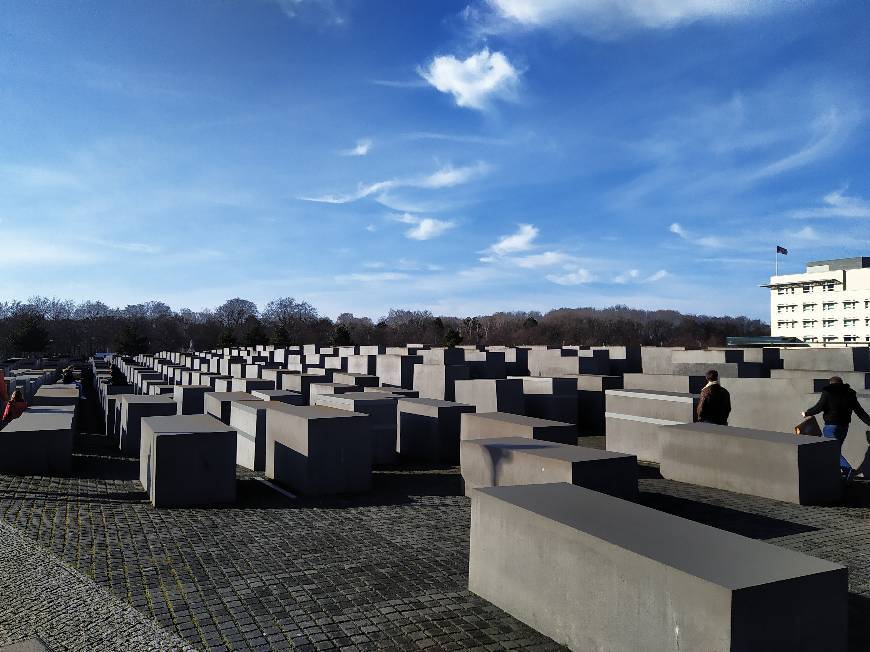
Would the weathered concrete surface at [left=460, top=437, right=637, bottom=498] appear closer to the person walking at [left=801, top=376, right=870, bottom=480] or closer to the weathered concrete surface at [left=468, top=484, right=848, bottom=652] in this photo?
the weathered concrete surface at [left=468, top=484, right=848, bottom=652]

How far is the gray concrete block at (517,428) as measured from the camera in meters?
10.3

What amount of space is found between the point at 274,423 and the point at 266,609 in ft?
20.9

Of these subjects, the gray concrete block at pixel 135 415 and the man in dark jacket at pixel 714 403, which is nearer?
the man in dark jacket at pixel 714 403

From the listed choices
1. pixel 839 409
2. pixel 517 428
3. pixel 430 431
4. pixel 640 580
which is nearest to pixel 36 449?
pixel 430 431

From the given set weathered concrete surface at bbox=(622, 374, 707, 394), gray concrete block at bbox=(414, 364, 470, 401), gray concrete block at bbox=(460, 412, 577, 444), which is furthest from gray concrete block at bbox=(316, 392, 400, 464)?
weathered concrete surface at bbox=(622, 374, 707, 394)

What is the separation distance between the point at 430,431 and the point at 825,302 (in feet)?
289

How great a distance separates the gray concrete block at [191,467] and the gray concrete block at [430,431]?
458 centimetres

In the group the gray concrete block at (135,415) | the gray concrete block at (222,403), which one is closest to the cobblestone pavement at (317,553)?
the gray concrete block at (135,415)

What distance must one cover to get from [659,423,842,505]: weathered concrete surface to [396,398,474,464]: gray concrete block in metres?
4.21

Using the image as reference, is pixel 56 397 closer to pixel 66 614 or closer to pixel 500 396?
pixel 500 396

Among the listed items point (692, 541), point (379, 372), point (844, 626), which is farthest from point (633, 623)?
point (379, 372)

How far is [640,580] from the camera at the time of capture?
13.2ft

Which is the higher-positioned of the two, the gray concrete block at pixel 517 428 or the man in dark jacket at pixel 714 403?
the man in dark jacket at pixel 714 403

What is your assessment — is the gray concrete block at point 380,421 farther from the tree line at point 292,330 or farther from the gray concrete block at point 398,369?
the tree line at point 292,330
